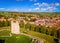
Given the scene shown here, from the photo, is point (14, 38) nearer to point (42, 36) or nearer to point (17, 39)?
point (17, 39)

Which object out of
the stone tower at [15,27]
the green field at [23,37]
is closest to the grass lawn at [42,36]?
the green field at [23,37]

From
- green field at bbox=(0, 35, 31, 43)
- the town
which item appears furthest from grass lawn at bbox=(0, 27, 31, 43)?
the town

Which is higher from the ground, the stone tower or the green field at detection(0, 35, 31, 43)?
the stone tower

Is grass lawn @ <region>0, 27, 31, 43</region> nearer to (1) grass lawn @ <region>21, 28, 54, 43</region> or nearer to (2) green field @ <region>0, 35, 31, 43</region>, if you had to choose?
(2) green field @ <region>0, 35, 31, 43</region>

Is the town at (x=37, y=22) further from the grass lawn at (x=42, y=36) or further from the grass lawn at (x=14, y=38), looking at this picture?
the grass lawn at (x=14, y=38)

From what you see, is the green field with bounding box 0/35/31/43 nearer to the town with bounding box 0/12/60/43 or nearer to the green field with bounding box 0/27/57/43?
the green field with bounding box 0/27/57/43

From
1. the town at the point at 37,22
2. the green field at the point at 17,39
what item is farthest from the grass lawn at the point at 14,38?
the town at the point at 37,22

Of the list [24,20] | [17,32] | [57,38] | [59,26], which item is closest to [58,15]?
[59,26]

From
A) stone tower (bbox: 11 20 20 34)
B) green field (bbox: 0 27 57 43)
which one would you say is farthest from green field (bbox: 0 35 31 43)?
stone tower (bbox: 11 20 20 34)

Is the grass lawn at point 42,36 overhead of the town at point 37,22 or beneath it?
beneath

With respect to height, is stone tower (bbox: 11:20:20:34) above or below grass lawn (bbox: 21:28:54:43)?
above

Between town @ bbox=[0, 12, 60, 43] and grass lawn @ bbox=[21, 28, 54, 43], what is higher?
town @ bbox=[0, 12, 60, 43]
